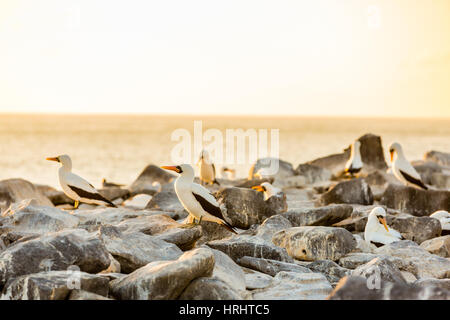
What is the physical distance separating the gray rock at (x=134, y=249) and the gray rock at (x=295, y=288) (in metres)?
1.17

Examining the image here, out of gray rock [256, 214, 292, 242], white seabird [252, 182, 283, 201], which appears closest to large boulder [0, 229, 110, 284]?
gray rock [256, 214, 292, 242]

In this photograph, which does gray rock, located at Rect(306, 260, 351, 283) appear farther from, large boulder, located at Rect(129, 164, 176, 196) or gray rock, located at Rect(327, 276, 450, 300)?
large boulder, located at Rect(129, 164, 176, 196)

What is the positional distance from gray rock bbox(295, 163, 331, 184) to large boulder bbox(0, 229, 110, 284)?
12.8m

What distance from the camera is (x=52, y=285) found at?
18.2ft

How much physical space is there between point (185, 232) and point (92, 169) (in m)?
32.2

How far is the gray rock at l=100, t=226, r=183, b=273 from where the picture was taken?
266 inches

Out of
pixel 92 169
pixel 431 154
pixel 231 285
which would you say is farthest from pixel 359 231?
pixel 92 169

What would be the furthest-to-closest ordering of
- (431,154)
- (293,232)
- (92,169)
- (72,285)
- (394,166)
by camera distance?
(92,169), (431,154), (394,166), (293,232), (72,285)

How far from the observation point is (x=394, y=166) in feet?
52.7

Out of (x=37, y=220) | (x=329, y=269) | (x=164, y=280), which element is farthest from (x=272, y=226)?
(x=164, y=280)

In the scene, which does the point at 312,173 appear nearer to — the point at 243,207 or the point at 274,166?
the point at 274,166

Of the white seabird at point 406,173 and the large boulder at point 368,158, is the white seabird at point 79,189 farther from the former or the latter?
the large boulder at point 368,158

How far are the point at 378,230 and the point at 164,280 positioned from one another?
5.11 m
